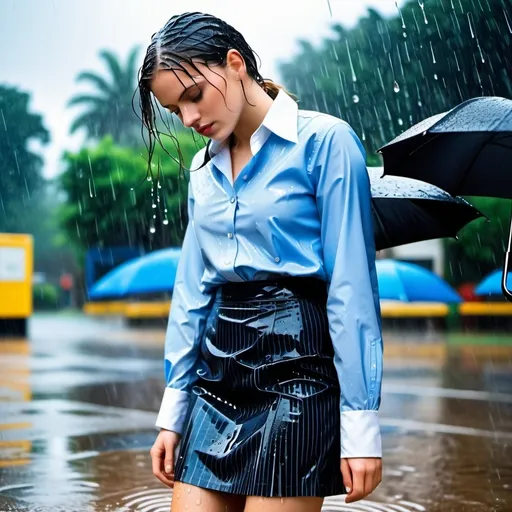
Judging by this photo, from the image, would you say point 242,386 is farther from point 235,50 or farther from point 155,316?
point 155,316

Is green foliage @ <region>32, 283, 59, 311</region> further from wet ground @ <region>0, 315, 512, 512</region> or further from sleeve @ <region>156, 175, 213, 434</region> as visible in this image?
sleeve @ <region>156, 175, 213, 434</region>

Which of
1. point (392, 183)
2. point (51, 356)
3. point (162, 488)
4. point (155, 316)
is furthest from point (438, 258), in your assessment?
point (392, 183)

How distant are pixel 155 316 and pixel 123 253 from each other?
16.6m

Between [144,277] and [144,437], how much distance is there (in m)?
11.8

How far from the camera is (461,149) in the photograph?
148 inches

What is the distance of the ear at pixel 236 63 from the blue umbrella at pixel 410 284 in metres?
13.6

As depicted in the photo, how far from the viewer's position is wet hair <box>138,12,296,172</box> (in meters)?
2.59

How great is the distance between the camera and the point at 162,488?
5.83 meters

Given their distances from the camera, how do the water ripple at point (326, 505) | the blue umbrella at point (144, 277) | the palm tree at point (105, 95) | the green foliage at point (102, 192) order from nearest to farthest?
the water ripple at point (326, 505), the blue umbrella at point (144, 277), the green foliage at point (102, 192), the palm tree at point (105, 95)

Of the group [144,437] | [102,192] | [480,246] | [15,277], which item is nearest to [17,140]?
[102,192]

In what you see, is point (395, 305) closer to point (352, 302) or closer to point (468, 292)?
point (468, 292)

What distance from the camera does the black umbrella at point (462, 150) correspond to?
338 centimetres

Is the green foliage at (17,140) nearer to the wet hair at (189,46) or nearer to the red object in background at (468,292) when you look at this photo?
the red object in background at (468,292)

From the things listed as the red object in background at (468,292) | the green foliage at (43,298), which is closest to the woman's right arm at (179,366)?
the red object in background at (468,292)
